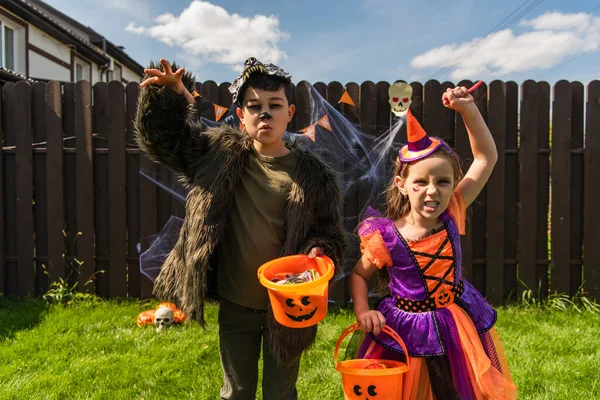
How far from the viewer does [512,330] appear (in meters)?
3.61

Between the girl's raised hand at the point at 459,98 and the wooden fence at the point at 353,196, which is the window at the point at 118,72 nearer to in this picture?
the wooden fence at the point at 353,196

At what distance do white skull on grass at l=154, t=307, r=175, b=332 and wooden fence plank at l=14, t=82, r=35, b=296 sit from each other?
1.70 m

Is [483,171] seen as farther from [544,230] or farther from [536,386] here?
[544,230]

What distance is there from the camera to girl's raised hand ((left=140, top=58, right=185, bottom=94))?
1817 millimetres

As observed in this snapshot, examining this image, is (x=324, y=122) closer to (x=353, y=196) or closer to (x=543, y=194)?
(x=353, y=196)

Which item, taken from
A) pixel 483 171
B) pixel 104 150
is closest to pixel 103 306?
pixel 104 150

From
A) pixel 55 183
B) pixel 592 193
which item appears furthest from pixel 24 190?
pixel 592 193

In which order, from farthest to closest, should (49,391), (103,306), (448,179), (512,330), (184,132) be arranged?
(103,306)
(512,330)
(49,391)
(184,132)
(448,179)

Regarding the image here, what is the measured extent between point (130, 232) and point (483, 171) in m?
3.51

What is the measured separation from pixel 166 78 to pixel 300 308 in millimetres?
1115

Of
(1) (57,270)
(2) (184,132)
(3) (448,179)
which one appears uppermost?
(2) (184,132)

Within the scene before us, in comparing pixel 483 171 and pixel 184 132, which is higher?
pixel 184 132

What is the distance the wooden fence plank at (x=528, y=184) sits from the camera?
418 cm

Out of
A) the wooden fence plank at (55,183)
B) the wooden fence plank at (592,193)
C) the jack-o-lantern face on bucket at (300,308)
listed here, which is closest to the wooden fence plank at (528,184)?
the wooden fence plank at (592,193)
